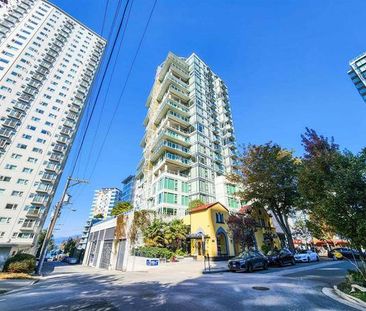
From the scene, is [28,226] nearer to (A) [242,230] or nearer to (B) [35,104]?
(B) [35,104]

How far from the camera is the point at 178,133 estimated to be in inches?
1850

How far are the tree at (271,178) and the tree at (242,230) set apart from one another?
341 cm

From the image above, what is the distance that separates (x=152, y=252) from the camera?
21.7m

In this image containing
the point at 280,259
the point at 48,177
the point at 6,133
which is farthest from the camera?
the point at 48,177

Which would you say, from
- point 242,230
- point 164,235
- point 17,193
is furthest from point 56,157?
point 242,230

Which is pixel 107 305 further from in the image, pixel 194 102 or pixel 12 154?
pixel 12 154

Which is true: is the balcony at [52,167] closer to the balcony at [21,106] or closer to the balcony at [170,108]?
the balcony at [21,106]

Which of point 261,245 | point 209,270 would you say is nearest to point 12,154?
point 209,270

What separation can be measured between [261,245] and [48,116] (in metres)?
61.1

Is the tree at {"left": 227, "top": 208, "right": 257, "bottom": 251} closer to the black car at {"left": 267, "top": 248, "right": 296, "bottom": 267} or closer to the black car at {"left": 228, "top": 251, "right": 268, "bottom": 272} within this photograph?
the black car at {"left": 267, "top": 248, "right": 296, "bottom": 267}

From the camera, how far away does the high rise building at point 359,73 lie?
60.1 m

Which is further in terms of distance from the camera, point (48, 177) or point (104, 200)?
point (104, 200)

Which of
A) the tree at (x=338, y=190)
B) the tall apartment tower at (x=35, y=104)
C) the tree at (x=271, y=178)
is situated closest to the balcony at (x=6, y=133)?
the tall apartment tower at (x=35, y=104)

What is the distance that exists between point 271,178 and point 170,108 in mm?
29683
